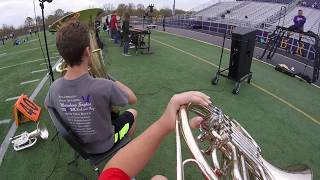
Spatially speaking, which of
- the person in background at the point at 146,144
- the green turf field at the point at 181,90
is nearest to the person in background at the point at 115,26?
the green turf field at the point at 181,90

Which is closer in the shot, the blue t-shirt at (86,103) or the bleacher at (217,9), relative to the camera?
the blue t-shirt at (86,103)

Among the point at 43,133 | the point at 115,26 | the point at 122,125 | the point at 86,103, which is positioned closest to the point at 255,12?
the point at 115,26

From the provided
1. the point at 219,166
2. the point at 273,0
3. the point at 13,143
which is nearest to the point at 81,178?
the point at 13,143

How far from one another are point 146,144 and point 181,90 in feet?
21.2

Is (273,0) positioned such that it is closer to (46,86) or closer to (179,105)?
(46,86)

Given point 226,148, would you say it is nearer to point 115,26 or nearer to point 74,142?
point 74,142

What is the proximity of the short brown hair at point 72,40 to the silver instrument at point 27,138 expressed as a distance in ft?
9.84

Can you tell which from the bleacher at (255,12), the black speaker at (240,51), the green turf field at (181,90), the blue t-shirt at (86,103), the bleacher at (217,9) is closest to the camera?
the blue t-shirt at (86,103)

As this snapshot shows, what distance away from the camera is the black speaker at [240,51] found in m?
7.69

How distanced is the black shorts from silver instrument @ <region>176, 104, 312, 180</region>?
1.80 m

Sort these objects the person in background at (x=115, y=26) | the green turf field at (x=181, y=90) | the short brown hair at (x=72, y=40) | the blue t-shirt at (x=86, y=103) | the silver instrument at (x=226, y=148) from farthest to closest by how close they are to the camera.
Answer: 1. the person in background at (x=115, y=26)
2. the green turf field at (x=181, y=90)
3. the blue t-shirt at (x=86, y=103)
4. the short brown hair at (x=72, y=40)
5. the silver instrument at (x=226, y=148)

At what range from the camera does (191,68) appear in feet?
33.2

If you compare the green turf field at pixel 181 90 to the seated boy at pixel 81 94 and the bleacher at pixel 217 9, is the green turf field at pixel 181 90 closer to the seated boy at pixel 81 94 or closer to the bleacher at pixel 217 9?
the seated boy at pixel 81 94

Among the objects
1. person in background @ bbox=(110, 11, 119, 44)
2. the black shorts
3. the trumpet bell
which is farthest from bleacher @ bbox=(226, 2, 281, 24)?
the black shorts
